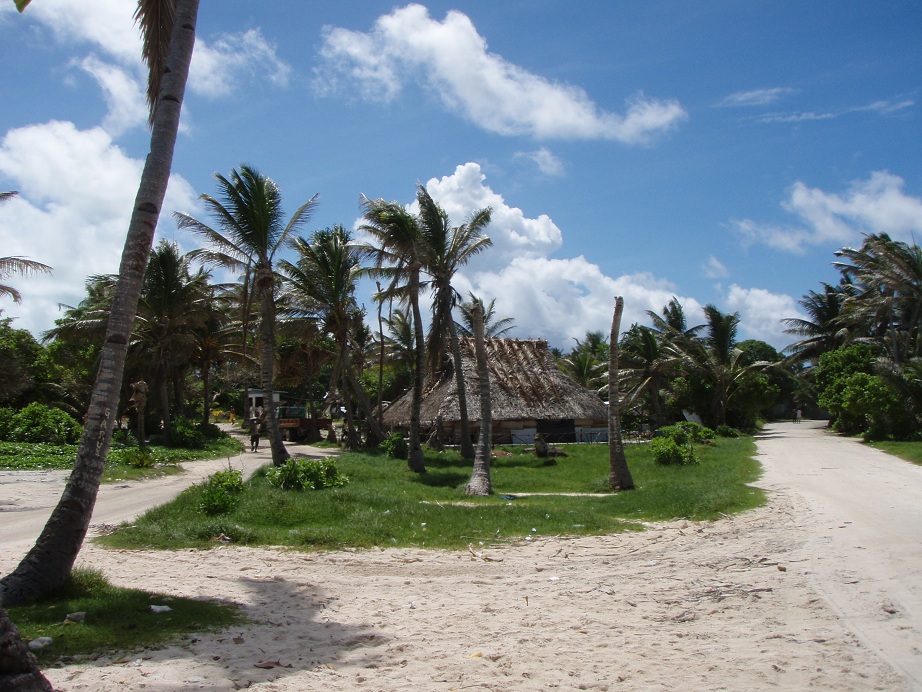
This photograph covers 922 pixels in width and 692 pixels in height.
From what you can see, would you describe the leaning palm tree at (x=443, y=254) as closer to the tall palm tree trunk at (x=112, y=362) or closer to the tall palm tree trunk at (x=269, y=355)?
the tall palm tree trunk at (x=269, y=355)

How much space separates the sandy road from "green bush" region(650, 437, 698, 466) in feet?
9.92

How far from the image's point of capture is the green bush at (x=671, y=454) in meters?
21.3

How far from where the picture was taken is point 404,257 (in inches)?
858

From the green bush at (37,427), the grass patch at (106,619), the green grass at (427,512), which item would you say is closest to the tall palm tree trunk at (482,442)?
the green grass at (427,512)

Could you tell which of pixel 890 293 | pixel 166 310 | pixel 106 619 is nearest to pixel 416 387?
pixel 166 310

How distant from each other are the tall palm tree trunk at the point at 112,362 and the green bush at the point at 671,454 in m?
17.5

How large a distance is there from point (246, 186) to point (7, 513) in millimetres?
9651

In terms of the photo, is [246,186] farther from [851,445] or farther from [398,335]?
[851,445]

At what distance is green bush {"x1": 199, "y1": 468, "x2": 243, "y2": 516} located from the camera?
12.3 m

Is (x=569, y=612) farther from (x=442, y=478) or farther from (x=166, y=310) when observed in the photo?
(x=166, y=310)

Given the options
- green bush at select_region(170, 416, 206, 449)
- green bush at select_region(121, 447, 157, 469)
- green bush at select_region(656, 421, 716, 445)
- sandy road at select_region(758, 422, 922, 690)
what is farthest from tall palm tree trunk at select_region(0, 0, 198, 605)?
green bush at select_region(170, 416, 206, 449)

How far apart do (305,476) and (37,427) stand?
15433 mm

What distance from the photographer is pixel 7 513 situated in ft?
42.3

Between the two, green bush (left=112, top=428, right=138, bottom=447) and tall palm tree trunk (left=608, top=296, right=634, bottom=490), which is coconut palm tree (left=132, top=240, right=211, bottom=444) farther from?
tall palm tree trunk (left=608, top=296, right=634, bottom=490)
